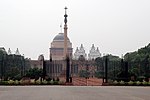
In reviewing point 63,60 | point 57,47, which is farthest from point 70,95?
point 57,47

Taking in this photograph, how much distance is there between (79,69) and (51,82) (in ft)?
159

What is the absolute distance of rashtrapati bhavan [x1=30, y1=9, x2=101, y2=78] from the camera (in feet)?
256

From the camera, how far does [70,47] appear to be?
389ft

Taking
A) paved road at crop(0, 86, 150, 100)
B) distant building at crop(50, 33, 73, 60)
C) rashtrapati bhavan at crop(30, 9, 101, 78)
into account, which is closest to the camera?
paved road at crop(0, 86, 150, 100)

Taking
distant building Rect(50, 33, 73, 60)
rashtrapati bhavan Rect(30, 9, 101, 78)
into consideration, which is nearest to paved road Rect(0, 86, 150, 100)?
rashtrapati bhavan Rect(30, 9, 101, 78)

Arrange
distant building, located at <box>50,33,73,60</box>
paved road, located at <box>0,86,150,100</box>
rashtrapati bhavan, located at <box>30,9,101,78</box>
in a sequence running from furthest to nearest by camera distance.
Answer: distant building, located at <box>50,33,73,60</box> < rashtrapati bhavan, located at <box>30,9,101,78</box> < paved road, located at <box>0,86,150,100</box>

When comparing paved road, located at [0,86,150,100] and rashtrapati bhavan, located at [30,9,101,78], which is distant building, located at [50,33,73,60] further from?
paved road, located at [0,86,150,100]

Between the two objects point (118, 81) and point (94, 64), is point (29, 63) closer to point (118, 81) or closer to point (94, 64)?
point (94, 64)

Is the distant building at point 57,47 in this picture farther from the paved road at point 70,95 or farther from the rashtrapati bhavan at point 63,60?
the paved road at point 70,95

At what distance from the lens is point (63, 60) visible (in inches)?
3041

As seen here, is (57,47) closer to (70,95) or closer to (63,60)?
(63,60)

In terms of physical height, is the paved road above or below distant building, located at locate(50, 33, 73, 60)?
below

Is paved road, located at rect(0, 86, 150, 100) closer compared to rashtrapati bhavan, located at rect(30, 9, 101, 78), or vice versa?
paved road, located at rect(0, 86, 150, 100)

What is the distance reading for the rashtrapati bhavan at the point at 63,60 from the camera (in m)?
78.0
